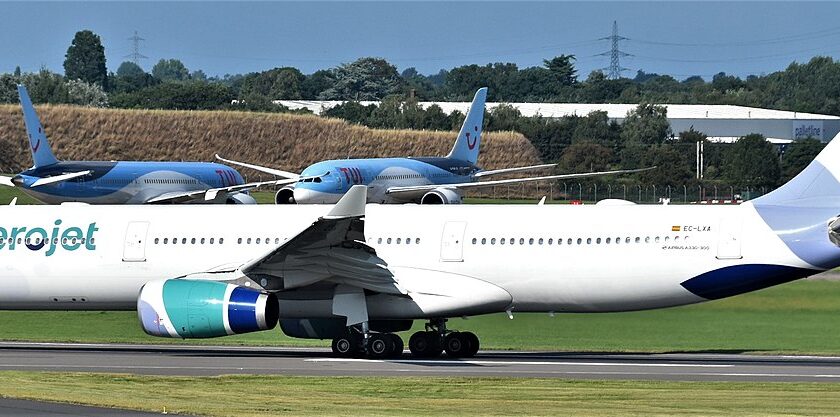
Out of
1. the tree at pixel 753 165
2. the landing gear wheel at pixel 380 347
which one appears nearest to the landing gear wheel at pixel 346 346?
the landing gear wheel at pixel 380 347

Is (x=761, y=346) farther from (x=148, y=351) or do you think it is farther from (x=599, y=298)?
(x=148, y=351)

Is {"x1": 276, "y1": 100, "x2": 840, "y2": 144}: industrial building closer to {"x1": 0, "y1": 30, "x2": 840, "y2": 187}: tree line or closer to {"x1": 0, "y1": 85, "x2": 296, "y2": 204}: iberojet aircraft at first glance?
{"x1": 0, "y1": 30, "x2": 840, "y2": 187}: tree line

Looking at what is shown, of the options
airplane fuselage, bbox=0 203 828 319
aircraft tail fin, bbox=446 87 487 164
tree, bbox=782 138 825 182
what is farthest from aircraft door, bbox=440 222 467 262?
tree, bbox=782 138 825 182

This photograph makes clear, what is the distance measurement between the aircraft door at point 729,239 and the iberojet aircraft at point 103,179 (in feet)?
125

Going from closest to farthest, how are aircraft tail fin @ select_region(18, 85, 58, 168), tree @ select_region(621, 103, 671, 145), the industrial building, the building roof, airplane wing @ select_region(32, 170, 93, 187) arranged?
airplane wing @ select_region(32, 170, 93, 187) < aircraft tail fin @ select_region(18, 85, 58, 168) < tree @ select_region(621, 103, 671, 145) < the industrial building < the building roof

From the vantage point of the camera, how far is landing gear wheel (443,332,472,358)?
30.8 m

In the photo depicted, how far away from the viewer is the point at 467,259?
3023 cm

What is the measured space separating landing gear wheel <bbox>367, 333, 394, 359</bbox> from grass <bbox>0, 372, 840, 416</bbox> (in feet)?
13.7

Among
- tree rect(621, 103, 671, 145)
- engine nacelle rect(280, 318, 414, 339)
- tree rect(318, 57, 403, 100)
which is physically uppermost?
tree rect(318, 57, 403, 100)

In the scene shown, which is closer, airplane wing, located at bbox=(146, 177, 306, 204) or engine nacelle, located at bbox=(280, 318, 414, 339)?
engine nacelle, located at bbox=(280, 318, 414, 339)

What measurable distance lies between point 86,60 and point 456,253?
559ft

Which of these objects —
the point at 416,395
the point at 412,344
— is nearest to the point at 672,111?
the point at 412,344

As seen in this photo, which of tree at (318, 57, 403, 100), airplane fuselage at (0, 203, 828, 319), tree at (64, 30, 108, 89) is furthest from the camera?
tree at (64, 30, 108, 89)

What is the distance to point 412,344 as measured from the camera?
30594mm
